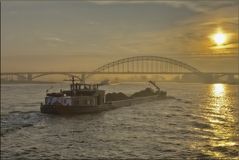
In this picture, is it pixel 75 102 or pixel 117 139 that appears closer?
pixel 117 139

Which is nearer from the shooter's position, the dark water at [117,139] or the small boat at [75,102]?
the dark water at [117,139]

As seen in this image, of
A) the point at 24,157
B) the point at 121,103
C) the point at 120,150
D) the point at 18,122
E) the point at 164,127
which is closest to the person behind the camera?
the point at 24,157

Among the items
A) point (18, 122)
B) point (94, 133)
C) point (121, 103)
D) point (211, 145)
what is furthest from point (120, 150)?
point (121, 103)

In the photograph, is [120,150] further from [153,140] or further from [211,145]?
[211,145]

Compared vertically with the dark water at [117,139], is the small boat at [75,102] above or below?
above

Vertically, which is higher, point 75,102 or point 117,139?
point 75,102

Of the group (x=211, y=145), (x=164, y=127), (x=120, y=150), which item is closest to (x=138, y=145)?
(x=120, y=150)

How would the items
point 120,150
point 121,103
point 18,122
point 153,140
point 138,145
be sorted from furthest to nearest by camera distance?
point 121,103, point 18,122, point 153,140, point 138,145, point 120,150

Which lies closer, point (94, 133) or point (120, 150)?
point (120, 150)

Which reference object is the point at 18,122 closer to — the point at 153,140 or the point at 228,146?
the point at 153,140

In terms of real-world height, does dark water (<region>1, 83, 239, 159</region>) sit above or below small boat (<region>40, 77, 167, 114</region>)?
below

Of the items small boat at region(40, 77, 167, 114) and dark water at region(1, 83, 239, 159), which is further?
small boat at region(40, 77, 167, 114)

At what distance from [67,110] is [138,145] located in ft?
74.9

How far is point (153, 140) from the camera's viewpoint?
2666 centimetres
